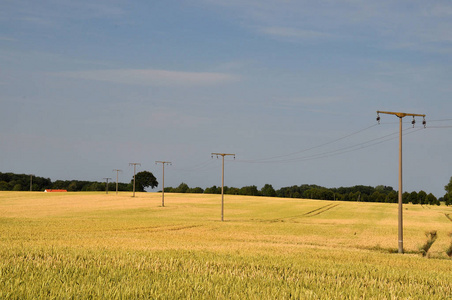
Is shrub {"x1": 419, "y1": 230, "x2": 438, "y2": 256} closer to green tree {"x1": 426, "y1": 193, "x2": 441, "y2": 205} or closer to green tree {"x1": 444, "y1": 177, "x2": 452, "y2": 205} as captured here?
green tree {"x1": 444, "y1": 177, "x2": 452, "y2": 205}

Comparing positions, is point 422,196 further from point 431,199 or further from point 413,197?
point 431,199

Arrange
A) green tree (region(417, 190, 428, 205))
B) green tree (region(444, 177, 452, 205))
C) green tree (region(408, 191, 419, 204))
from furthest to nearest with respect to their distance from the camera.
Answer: green tree (region(408, 191, 419, 204)), green tree (region(417, 190, 428, 205)), green tree (region(444, 177, 452, 205))

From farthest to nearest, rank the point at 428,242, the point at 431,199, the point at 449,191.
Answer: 1. the point at 431,199
2. the point at 449,191
3. the point at 428,242

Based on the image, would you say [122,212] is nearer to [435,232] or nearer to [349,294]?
[435,232]

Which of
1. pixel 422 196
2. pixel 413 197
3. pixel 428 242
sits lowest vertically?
pixel 413 197

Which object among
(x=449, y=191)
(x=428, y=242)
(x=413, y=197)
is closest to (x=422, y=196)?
(x=413, y=197)

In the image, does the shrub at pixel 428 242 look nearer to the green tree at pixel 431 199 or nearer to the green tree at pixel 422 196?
the green tree at pixel 431 199

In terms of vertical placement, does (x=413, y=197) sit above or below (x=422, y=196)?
below

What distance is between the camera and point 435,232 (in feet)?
166

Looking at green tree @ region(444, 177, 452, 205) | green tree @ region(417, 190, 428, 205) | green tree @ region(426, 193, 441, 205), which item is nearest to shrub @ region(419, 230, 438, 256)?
green tree @ region(444, 177, 452, 205)

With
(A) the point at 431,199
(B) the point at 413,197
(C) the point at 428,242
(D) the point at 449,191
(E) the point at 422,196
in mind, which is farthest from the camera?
(B) the point at 413,197

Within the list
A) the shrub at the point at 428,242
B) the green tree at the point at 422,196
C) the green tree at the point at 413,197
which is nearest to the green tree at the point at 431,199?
the green tree at the point at 422,196

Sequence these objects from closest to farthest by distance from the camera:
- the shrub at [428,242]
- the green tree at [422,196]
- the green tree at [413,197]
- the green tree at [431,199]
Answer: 1. the shrub at [428,242]
2. the green tree at [431,199]
3. the green tree at [422,196]
4. the green tree at [413,197]

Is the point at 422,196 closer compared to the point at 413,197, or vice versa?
the point at 422,196
